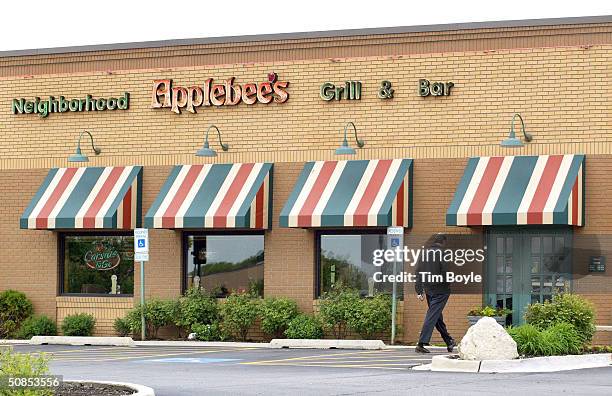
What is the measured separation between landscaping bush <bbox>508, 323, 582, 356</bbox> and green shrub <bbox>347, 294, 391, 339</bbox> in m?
6.38

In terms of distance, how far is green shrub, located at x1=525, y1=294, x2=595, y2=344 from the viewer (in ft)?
73.1

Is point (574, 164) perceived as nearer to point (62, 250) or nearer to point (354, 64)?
point (354, 64)

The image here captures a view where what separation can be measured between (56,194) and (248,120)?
507 centimetres

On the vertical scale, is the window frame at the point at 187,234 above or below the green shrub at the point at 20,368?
above

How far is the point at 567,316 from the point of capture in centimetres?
2227

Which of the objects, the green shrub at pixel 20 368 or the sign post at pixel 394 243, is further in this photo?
the sign post at pixel 394 243

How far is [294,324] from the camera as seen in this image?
92.4ft

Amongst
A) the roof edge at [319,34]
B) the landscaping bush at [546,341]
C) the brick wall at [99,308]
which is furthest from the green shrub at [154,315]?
the landscaping bush at [546,341]

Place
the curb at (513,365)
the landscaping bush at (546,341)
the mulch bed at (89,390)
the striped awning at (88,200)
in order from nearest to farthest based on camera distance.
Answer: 1. the mulch bed at (89,390)
2. the curb at (513,365)
3. the landscaping bush at (546,341)
4. the striped awning at (88,200)

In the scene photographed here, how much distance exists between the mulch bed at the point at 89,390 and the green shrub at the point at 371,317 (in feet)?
37.2

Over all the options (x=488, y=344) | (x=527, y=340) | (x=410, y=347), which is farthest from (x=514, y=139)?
(x=488, y=344)

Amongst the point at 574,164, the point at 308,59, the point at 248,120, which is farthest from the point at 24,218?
the point at 574,164

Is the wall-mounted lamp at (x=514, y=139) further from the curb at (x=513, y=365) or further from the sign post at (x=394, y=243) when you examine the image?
the curb at (x=513, y=365)

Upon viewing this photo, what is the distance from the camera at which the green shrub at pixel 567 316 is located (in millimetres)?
22281
